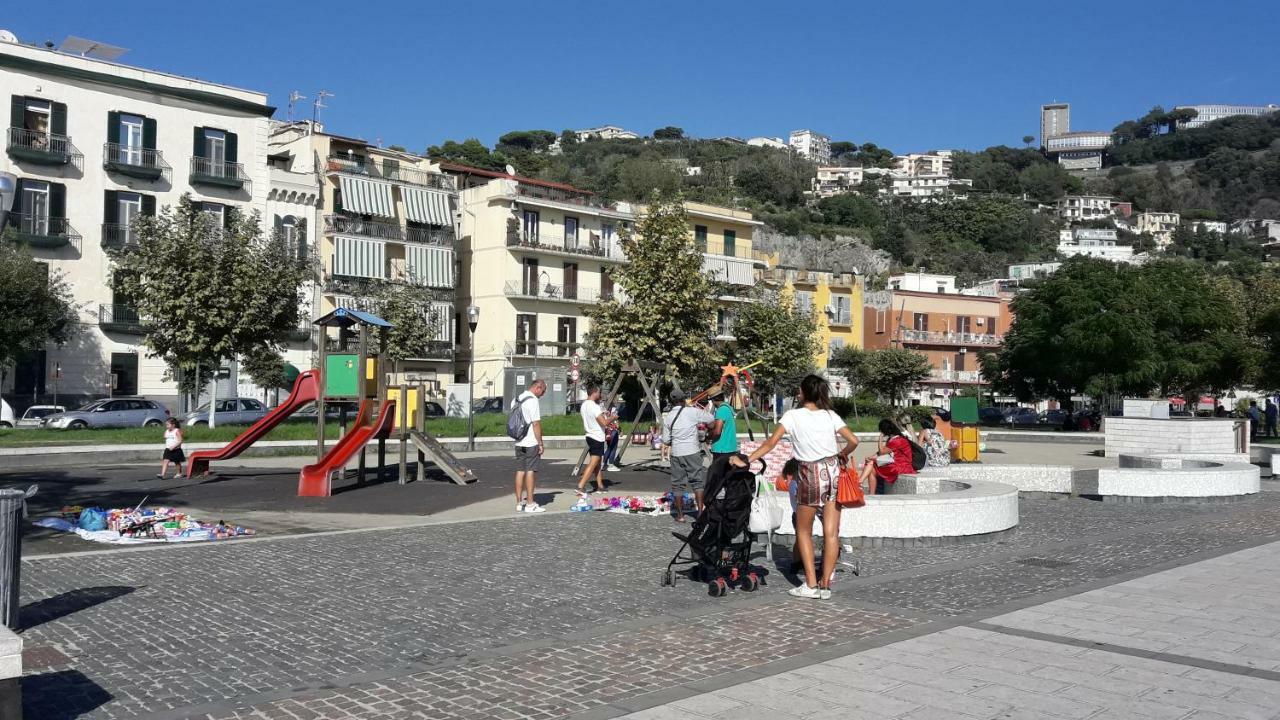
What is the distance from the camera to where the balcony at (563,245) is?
195 ft

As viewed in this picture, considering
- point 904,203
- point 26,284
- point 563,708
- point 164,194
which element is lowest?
point 563,708

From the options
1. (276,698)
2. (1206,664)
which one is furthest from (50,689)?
(1206,664)

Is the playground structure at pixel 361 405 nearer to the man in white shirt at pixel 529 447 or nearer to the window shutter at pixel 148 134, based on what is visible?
the man in white shirt at pixel 529 447

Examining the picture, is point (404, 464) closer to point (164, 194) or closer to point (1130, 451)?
point (1130, 451)

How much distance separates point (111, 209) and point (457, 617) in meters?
42.9

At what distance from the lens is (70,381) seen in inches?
1688

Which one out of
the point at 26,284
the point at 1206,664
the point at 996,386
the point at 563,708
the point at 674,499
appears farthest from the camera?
the point at 996,386

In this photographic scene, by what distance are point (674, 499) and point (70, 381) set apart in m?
37.3

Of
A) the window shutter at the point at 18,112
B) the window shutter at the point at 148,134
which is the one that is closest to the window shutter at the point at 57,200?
the window shutter at the point at 18,112

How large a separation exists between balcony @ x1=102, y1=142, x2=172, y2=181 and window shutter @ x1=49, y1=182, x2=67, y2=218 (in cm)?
199

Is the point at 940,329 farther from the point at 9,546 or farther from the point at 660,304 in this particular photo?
the point at 9,546

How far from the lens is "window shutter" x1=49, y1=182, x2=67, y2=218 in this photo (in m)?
43.0

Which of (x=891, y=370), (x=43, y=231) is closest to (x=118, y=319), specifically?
(x=43, y=231)

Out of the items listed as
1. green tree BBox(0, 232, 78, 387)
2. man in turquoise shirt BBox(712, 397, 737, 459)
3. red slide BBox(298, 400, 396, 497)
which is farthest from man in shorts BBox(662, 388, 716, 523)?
green tree BBox(0, 232, 78, 387)
